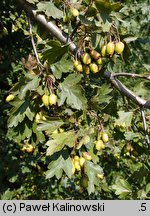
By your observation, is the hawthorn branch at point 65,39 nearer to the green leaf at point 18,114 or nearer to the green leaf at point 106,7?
the green leaf at point 106,7

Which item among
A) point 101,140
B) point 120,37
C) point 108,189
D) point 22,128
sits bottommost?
point 108,189

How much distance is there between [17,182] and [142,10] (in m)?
2.36

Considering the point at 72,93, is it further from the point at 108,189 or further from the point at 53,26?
the point at 108,189

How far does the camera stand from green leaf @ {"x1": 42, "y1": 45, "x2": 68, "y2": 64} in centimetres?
158

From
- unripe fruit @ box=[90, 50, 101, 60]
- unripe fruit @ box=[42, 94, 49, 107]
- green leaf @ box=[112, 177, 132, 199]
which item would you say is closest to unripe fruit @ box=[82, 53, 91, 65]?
unripe fruit @ box=[90, 50, 101, 60]

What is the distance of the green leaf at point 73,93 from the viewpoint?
1663 millimetres

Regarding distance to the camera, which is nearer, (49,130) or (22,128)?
(49,130)

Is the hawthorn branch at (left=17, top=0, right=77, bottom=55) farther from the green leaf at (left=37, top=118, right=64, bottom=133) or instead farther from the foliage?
the green leaf at (left=37, top=118, right=64, bottom=133)

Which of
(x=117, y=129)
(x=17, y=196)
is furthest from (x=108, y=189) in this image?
(x=117, y=129)

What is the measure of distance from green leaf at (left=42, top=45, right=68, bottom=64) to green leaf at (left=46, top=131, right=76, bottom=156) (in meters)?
0.34

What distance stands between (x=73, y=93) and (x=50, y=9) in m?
0.41

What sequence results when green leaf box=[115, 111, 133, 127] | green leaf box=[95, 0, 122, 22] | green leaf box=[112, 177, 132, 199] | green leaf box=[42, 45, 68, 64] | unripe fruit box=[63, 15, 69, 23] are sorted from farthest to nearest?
1. green leaf box=[112, 177, 132, 199]
2. green leaf box=[115, 111, 133, 127]
3. unripe fruit box=[63, 15, 69, 23]
4. green leaf box=[42, 45, 68, 64]
5. green leaf box=[95, 0, 122, 22]

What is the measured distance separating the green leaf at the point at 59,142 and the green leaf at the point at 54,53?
0.34 metres
